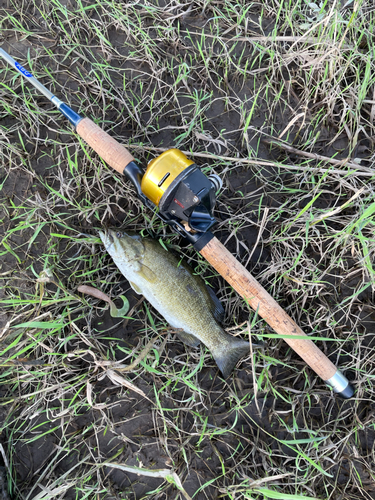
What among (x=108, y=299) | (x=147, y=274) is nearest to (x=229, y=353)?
(x=147, y=274)

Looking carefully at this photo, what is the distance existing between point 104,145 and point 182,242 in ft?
3.18

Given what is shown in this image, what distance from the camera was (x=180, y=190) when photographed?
6.57 ft

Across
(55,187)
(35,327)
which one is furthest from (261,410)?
(55,187)

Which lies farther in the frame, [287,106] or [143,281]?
[287,106]

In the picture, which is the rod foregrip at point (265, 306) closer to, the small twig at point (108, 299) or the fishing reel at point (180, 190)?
the fishing reel at point (180, 190)

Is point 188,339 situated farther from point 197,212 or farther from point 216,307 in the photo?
point 197,212

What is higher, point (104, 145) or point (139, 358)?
point (104, 145)

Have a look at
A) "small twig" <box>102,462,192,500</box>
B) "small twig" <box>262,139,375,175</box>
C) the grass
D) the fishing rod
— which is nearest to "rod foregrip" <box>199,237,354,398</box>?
the fishing rod

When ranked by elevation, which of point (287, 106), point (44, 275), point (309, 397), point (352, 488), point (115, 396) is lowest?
point (352, 488)

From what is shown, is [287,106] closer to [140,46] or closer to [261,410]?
[140,46]

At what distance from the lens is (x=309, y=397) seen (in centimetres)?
252

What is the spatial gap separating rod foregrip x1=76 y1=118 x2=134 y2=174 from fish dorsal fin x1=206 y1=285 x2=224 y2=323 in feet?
3.82

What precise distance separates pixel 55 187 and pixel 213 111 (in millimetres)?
1539

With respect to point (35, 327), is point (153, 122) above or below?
above
